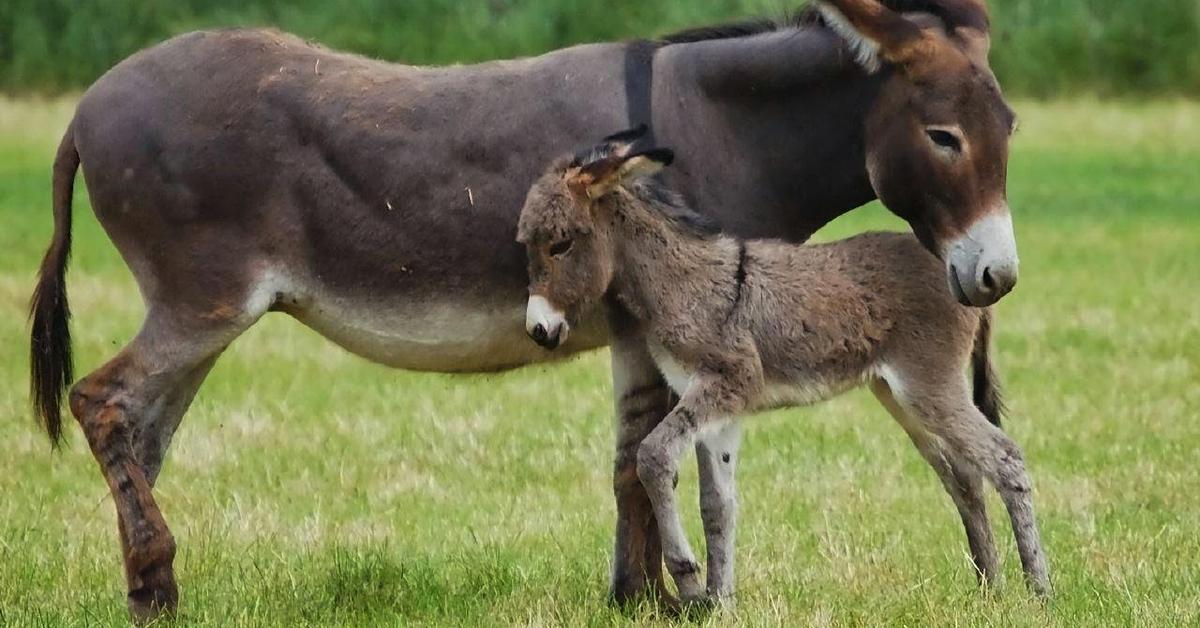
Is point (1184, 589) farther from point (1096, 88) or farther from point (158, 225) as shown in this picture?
point (1096, 88)

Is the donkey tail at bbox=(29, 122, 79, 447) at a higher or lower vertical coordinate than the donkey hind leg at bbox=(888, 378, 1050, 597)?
higher

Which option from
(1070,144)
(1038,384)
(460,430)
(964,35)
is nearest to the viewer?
(964,35)

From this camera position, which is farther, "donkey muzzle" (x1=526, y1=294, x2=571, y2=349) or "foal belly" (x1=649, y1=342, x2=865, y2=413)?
"foal belly" (x1=649, y1=342, x2=865, y2=413)

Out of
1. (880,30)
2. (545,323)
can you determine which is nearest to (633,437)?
(545,323)

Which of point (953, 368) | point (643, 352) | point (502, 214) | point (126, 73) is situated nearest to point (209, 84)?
point (126, 73)

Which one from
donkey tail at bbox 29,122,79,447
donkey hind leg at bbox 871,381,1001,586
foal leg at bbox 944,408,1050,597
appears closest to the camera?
foal leg at bbox 944,408,1050,597

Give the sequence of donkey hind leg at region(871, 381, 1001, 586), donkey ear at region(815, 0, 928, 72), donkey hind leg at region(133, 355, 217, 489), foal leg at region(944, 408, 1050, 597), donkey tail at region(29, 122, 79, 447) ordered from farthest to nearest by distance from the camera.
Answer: donkey tail at region(29, 122, 79, 447) → donkey hind leg at region(133, 355, 217, 489) → donkey hind leg at region(871, 381, 1001, 586) → foal leg at region(944, 408, 1050, 597) → donkey ear at region(815, 0, 928, 72)

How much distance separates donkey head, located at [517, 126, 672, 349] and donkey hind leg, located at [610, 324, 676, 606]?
10.9 inches

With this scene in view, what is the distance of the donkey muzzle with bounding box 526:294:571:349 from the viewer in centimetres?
594

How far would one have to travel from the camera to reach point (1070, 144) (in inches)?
942

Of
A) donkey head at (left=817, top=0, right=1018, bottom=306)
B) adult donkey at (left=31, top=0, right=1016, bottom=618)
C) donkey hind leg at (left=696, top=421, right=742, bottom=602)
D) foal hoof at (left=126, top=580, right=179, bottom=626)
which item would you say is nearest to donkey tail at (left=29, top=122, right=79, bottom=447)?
adult donkey at (left=31, top=0, right=1016, bottom=618)

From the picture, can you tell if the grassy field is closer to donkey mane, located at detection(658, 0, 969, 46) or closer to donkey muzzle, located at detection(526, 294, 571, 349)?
donkey muzzle, located at detection(526, 294, 571, 349)

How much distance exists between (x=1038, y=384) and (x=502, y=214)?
5.42 metres

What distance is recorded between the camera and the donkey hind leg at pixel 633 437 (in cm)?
641
